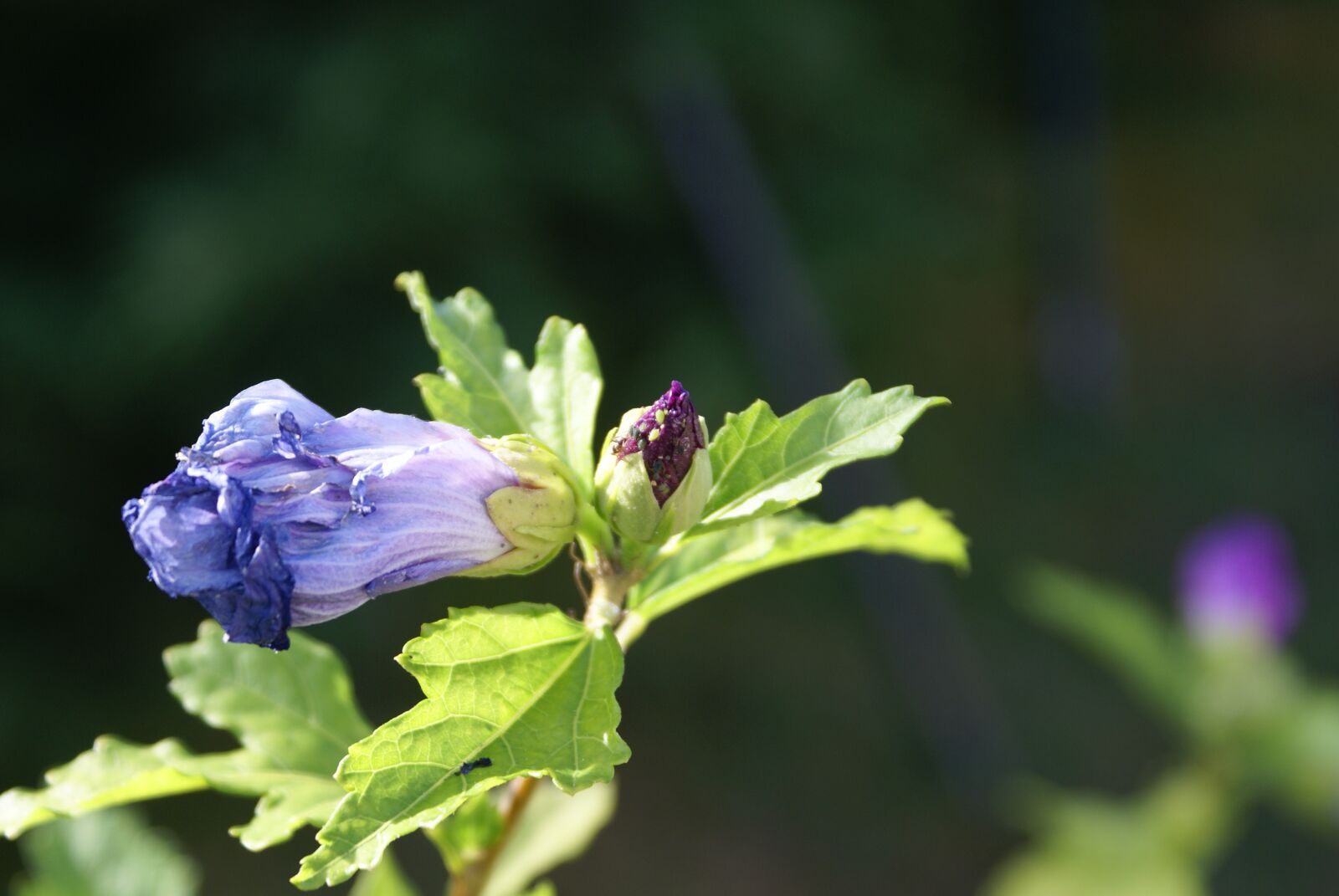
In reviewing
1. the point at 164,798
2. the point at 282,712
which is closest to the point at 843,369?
the point at 164,798

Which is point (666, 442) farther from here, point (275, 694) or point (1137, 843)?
point (1137, 843)

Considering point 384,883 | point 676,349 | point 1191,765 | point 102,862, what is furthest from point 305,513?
point 676,349

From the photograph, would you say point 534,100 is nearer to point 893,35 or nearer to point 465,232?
point 465,232

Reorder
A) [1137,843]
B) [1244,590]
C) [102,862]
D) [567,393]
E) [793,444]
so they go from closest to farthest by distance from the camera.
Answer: [793,444]
[567,393]
[102,862]
[1137,843]
[1244,590]

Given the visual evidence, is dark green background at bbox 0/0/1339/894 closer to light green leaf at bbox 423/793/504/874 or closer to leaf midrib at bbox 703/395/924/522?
light green leaf at bbox 423/793/504/874

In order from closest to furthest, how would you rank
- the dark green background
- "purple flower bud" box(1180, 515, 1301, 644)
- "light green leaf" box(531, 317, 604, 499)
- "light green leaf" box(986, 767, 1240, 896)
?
"light green leaf" box(531, 317, 604, 499)
"light green leaf" box(986, 767, 1240, 896)
"purple flower bud" box(1180, 515, 1301, 644)
the dark green background

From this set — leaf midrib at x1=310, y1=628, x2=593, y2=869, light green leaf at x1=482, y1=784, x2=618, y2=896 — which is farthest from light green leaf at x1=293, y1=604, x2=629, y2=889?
light green leaf at x1=482, y1=784, x2=618, y2=896
